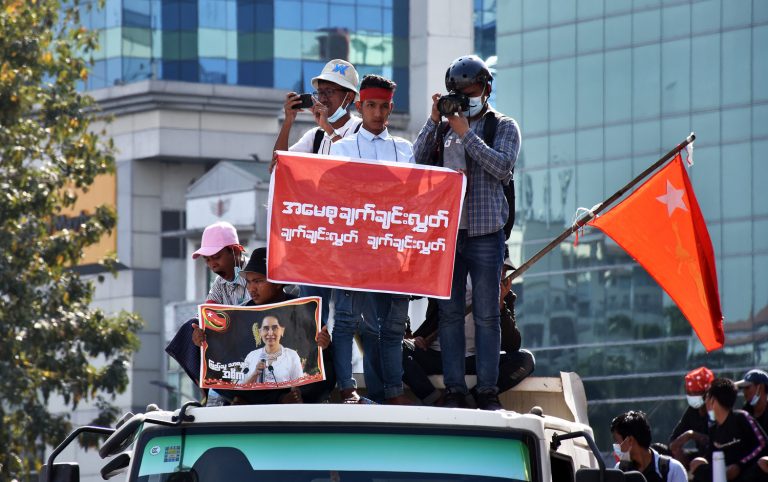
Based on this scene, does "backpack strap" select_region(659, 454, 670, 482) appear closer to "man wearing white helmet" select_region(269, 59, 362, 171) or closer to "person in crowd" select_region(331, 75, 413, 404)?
"person in crowd" select_region(331, 75, 413, 404)

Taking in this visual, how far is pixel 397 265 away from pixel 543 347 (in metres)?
43.6

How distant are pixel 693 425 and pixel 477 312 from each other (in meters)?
4.59

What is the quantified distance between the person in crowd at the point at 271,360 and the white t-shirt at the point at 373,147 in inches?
49.4

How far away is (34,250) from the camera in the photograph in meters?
28.1

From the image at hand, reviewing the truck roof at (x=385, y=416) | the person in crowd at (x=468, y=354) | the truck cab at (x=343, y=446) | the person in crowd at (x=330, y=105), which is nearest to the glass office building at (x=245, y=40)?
the person in crowd at (x=330, y=105)

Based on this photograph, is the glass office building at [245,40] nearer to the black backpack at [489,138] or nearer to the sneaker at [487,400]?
the black backpack at [489,138]

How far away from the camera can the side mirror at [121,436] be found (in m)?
7.92

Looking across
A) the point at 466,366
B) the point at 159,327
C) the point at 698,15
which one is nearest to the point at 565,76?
the point at 698,15

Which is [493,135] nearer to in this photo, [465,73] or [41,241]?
[465,73]

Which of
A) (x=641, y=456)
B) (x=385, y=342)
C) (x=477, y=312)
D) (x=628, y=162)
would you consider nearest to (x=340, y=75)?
(x=477, y=312)

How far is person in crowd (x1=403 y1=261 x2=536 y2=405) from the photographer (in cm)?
961

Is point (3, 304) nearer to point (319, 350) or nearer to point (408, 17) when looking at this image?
point (319, 350)

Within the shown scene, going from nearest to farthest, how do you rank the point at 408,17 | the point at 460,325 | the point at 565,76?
the point at 460,325
the point at 565,76
the point at 408,17

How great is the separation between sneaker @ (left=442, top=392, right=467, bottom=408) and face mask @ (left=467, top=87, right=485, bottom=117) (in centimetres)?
151
